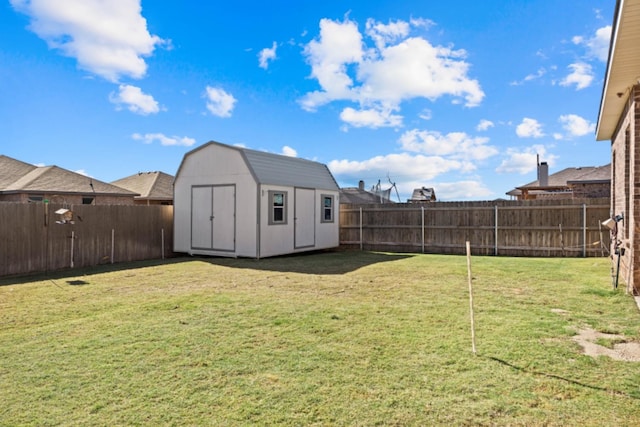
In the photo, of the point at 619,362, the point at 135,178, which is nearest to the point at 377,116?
the point at 619,362

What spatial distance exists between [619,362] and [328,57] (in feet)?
35.8

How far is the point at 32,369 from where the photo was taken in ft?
11.3

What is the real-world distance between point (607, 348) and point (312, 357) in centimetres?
286

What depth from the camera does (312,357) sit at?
3.70 m

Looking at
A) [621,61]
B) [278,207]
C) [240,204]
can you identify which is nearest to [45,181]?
[240,204]

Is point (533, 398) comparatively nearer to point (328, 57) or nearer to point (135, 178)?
point (328, 57)

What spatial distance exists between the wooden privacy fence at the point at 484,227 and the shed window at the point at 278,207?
13.0 ft

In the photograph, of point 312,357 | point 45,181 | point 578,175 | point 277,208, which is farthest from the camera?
point 578,175

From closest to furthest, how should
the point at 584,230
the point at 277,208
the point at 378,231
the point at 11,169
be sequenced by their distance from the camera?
the point at 584,230 < the point at 277,208 < the point at 378,231 < the point at 11,169

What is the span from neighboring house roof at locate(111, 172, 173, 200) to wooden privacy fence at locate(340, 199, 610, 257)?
49.3ft

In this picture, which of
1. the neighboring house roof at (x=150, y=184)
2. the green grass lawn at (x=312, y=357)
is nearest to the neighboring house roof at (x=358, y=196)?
the neighboring house roof at (x=150, y=184)

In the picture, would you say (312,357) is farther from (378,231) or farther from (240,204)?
(378,231)

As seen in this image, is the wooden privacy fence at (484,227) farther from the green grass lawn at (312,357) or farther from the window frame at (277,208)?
the green grass lawn at (312,357)

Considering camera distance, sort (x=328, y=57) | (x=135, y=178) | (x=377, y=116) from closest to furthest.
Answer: (x=328, y=57) < (x=377, y=116) < (x=135, y=178)
